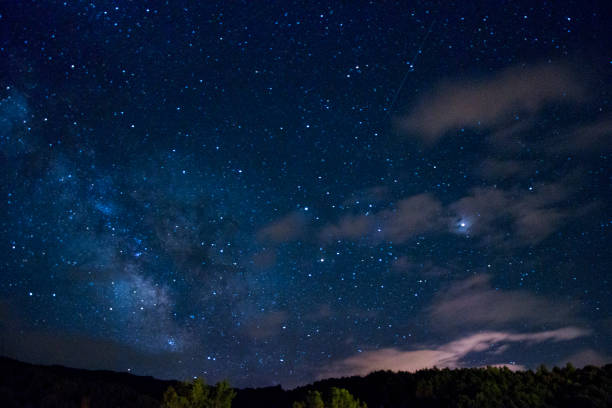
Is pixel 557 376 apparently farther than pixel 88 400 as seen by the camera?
Yes

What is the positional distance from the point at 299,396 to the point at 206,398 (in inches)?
1186

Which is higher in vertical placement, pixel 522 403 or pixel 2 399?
pixel 2 399

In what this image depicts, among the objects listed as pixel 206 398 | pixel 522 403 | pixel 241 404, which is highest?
pixel 206 398

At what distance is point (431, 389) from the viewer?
29.5 meters

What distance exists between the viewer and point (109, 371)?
181 feet

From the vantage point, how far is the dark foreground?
55.8 ft

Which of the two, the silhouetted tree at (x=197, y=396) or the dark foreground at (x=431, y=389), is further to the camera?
the silhouetted tree at (x=197, y=396)

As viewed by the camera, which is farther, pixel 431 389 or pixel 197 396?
pixel 431 389

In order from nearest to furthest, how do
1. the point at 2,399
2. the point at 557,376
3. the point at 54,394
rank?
the point at 2,399 → the point at 54,394 → the point at 557,376

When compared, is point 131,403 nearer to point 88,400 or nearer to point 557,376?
point 88,400

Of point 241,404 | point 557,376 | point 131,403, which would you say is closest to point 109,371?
point 241,404

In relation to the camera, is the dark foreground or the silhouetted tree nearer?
the dark foreground

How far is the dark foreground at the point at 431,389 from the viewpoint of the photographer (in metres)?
17.0

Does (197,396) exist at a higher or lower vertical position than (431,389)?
higher
